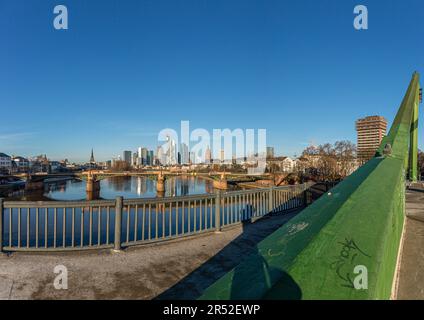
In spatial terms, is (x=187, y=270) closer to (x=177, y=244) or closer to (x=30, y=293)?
(x=177, y=244)

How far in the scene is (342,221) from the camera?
2.33 metres

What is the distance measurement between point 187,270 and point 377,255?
10.1 ft

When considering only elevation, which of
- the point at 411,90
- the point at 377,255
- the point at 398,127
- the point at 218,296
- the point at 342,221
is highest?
the point at 411,90

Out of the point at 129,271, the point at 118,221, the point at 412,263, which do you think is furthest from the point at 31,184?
the point at 412,263

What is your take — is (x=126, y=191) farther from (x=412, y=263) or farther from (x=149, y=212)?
(x=412, y=263)

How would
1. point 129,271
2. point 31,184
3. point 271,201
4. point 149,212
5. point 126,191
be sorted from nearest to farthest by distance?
point 129,271, point 149,212, point 271,201, point 126,191, point 31,184

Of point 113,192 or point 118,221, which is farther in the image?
point 113,192

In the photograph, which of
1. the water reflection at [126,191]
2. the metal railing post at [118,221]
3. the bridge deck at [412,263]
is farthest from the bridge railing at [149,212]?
the water reflection at [126,191]

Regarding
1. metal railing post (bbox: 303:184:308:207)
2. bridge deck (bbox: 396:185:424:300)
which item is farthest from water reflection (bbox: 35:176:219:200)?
bridge deck (bbox: 396:185:424:300)

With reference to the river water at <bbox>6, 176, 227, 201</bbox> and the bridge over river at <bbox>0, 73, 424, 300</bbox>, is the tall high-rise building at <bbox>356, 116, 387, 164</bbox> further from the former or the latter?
the bridge over river at <bbox>0, 73, 424, 300</bbox>

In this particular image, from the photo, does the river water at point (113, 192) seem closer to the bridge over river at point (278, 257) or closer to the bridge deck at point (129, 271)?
the bridge over river at point (278, 257)

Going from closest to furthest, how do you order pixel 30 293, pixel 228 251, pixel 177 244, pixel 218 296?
1. pixel 218 296
2. pixel 30 293
3. pixel 228 251
4. pixel 177 244
